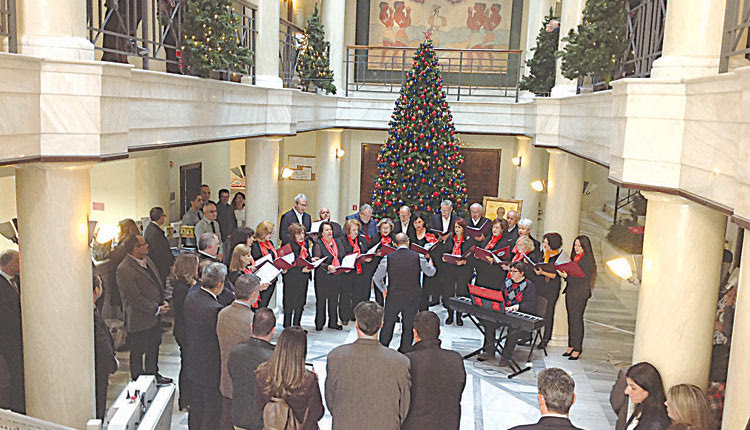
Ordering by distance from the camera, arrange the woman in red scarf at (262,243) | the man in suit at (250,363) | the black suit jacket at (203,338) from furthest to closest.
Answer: the woman in red scarf at (262,243), the black suit jacket at (203,338), the man in suit at (250,363)

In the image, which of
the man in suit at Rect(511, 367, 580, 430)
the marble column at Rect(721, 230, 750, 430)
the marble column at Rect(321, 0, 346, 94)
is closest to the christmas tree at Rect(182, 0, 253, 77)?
the man in suit at Rect(511, 367, 580, 430)

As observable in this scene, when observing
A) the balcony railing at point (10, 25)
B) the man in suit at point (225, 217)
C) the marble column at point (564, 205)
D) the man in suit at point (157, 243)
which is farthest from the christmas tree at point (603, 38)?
the man in suit at point (225, 217)

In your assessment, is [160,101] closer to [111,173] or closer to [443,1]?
[111,173]

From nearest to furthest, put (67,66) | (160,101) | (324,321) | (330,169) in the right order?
(67,66)
(160,101)
(324,321)
(330,169)

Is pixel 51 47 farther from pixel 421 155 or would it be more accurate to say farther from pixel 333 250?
pixel 421 155

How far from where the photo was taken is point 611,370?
952cm

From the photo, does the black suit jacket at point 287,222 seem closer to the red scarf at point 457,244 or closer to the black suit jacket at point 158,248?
the black suit jacket at point 158,248

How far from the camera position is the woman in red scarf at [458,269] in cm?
1084

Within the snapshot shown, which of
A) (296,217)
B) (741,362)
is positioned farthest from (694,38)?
(296,217)

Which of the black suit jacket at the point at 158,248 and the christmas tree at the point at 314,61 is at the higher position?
the christmas tree at the point at 314,61

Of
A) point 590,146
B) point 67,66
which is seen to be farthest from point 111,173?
point 590,146

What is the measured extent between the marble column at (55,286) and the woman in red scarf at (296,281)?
3992mm

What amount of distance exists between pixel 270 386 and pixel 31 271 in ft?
8.34

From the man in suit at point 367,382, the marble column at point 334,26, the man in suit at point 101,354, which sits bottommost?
the man in suit at point 101,354
